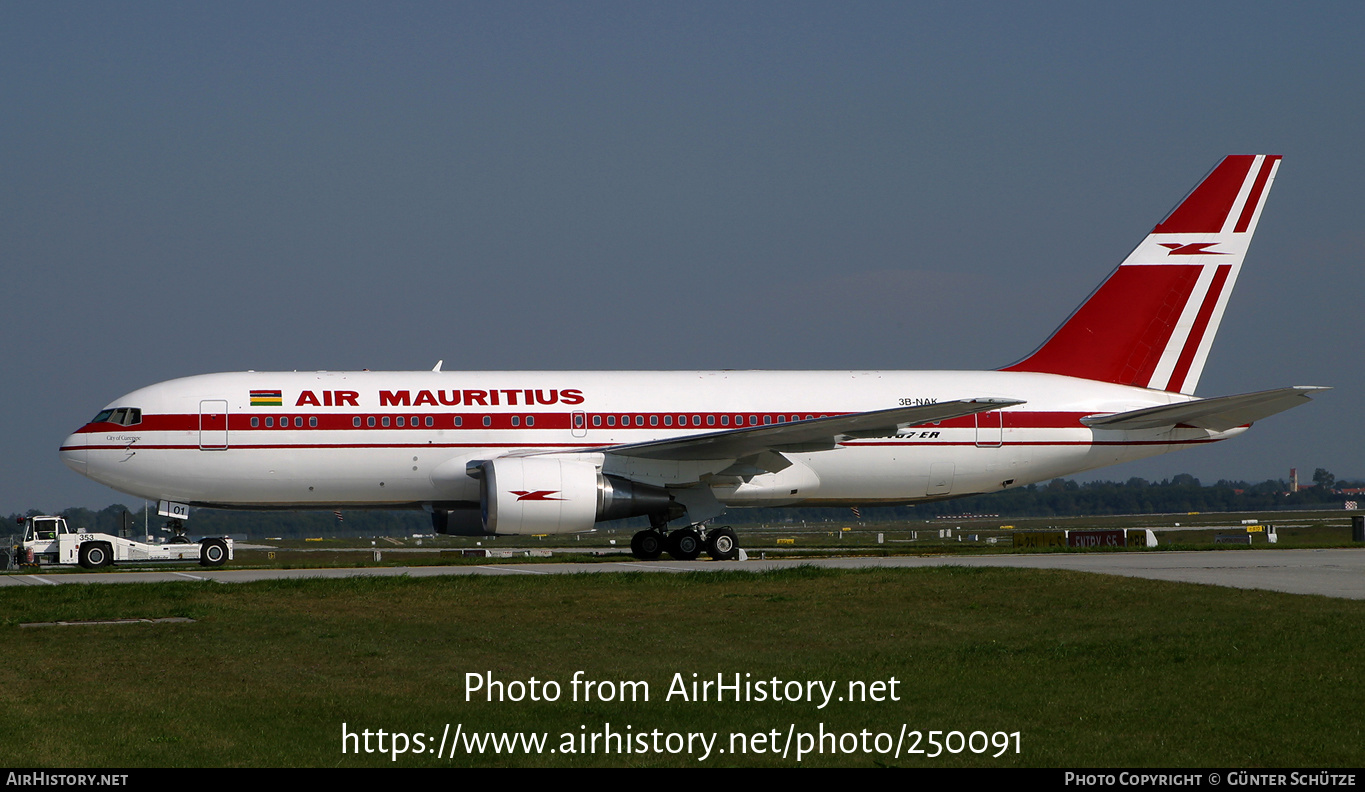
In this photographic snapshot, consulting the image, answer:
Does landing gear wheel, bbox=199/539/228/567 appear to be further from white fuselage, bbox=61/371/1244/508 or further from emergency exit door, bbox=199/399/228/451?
emergency exit door, bbox=199/399/228/451

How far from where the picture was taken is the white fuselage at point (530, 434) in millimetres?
24891

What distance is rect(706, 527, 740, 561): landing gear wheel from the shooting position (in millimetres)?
25781

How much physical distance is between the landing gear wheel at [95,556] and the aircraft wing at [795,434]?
11.9 m

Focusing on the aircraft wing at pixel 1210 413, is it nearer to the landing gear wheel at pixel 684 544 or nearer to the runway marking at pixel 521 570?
the landing gear wheel at pixel 684 544

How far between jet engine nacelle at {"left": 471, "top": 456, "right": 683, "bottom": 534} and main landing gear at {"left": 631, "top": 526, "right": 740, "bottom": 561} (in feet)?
5.73

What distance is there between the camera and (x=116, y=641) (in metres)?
13.0

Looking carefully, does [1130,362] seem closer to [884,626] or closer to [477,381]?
[477,381]

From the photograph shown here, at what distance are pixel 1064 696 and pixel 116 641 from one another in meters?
9.47

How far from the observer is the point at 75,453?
82.1 feet

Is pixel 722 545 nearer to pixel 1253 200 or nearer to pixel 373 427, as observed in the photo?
pixel 373 427

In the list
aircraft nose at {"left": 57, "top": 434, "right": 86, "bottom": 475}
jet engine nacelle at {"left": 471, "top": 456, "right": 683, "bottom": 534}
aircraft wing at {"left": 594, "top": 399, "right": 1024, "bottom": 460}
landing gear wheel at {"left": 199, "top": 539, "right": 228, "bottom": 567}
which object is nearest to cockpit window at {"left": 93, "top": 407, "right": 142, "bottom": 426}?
aircraft nose at {"left": 57, "top": 434, "right": 86, "bottom": 475}

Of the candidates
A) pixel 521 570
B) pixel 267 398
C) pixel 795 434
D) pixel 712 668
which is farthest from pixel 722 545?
pixel 712 668

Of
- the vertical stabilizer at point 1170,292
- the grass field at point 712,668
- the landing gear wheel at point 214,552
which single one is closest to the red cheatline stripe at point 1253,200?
the vertical stabilizer at point 1170,292

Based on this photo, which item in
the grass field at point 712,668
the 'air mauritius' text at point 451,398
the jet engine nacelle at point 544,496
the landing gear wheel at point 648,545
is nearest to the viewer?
the grass field at point 712,668
